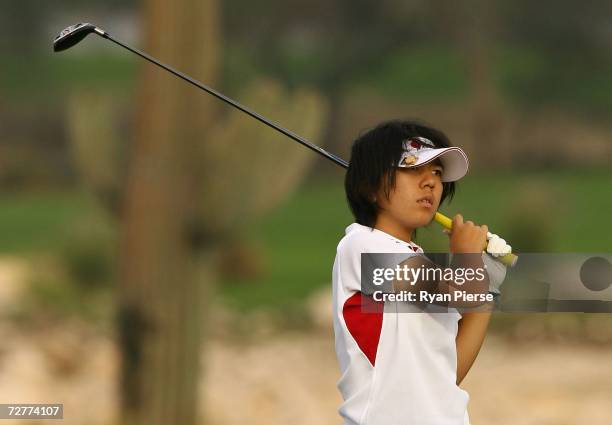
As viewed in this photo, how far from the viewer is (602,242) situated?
1385 centimetres

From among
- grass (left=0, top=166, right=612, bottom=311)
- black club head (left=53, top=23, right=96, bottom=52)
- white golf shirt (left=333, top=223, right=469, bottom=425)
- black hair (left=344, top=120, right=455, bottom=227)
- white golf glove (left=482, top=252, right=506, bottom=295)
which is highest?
black club head (left=53, top=23, right=96, bottom=52)

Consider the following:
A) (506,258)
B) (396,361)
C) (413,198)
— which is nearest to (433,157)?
(413,198)

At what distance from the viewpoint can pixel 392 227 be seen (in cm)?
208

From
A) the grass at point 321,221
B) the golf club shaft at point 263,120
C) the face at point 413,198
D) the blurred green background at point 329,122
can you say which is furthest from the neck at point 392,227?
the blurred green background at point 329,122

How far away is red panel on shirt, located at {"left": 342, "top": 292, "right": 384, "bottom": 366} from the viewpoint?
1974 millimetres

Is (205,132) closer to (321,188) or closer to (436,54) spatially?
(321,188)

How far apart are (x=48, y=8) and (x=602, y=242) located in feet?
33.4

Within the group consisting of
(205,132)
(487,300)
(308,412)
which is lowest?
(308,412)

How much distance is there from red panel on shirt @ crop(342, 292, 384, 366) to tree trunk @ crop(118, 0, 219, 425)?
150 inches

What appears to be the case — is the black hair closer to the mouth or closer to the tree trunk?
the mouth

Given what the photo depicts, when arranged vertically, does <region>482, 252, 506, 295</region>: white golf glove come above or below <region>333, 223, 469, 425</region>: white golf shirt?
above

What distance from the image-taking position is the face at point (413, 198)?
206 centimetres

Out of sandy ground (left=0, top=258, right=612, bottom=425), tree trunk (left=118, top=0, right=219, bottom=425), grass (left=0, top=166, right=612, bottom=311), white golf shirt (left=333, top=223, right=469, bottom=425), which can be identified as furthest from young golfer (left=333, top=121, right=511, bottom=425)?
grass (left=0, top=166, right=612, bottom=311)

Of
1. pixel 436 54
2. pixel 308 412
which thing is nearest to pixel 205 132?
pixel 308 412
